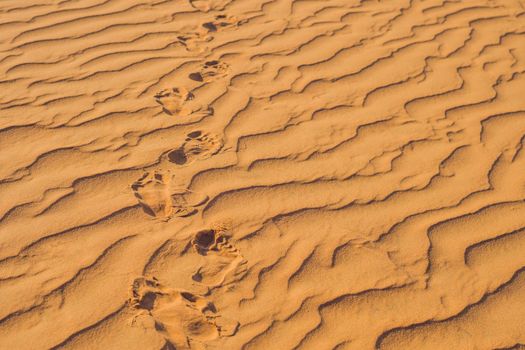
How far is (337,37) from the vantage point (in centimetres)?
441

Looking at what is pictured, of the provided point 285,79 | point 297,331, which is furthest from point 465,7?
point 297,331

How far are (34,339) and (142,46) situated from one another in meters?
2.42

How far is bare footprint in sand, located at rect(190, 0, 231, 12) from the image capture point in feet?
15.4

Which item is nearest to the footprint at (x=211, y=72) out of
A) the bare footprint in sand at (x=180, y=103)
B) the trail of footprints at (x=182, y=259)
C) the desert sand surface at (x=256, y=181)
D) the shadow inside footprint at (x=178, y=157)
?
the desert sand surface at (x=256, y=181)

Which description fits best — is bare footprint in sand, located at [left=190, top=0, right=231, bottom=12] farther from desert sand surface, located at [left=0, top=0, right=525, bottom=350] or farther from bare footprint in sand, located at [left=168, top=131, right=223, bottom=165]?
bare footprint in sand, located at [left=168, top=131, right=223, bottom=165]

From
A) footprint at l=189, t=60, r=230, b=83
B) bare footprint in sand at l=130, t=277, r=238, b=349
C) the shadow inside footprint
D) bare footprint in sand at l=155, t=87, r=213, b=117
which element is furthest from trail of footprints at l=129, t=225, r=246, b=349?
footprint at l=189, t=60, r=230, b=83

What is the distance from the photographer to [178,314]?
2.35 meters

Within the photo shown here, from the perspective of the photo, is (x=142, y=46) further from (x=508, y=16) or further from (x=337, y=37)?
(x=508, y=16)

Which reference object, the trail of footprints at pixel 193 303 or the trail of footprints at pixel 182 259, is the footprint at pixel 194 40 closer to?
the trail of footprints at pixel 182 259

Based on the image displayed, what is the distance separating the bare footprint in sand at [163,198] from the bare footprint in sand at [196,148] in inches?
7.1

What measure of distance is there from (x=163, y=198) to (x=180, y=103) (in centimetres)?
90

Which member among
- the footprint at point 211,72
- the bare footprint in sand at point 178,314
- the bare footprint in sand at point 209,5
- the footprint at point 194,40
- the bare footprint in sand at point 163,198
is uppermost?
the bare footprint in sand at point 209,5

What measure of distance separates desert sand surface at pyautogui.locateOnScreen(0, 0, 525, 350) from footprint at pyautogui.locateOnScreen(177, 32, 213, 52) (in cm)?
2

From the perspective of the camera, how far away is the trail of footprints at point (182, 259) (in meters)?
2.30
